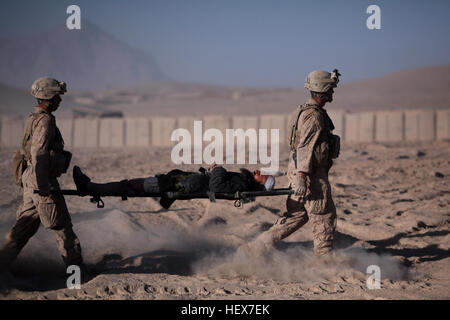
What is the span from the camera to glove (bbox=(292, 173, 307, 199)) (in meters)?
5.25

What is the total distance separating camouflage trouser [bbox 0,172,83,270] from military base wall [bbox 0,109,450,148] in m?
13.7

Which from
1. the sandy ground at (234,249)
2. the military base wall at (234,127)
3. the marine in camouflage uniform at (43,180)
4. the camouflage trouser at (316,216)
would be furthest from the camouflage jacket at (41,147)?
the military base wall at (234,127)

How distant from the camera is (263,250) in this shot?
18.4ft

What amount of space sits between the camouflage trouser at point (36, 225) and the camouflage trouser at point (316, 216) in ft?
5.88

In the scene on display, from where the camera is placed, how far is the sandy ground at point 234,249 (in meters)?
5.04

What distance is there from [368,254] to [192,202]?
3443 mm

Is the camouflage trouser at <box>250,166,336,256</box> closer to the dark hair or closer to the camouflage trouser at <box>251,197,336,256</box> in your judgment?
the camouflage trouser at <box>251,197,336,256</box>

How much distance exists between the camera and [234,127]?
1912 centimetres

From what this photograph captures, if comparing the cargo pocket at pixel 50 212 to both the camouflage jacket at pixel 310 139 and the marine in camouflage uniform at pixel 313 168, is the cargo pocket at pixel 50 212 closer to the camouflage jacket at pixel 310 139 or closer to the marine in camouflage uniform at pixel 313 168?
the marine in camouflage uniform at pixel 313 168

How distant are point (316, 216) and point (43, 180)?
2.48 meters

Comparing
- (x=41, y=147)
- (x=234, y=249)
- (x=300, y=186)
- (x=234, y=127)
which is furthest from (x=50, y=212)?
(x=234, y=127)

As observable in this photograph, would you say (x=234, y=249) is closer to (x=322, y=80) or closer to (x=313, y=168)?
(x=313, y=168)
